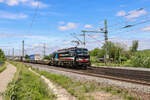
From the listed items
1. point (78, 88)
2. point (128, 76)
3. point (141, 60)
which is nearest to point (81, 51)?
point (128, 76)

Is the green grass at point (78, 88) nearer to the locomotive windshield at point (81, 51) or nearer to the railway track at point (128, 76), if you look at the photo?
the railway track at point (128, 76)

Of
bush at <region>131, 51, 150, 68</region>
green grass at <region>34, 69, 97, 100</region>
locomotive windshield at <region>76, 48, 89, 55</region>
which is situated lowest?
green grass at <region>34, 69, 97, 100</region>

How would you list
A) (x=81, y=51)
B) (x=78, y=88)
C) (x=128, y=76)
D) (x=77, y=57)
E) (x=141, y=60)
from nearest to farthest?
1. (x=78, y=88)
2. (x=128, y=76)
3. (x=77, y=57)
4. (x=81, y=51)
5. (x=141, y=60)

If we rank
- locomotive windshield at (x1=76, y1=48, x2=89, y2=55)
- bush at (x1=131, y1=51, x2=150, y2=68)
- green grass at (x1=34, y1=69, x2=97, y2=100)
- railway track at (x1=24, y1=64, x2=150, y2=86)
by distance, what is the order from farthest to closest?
1. bush at (x1=131, y1=51, x2=150, y2=68)
2. locomotive windshield at (x1=76, y1=48, x2=89, y2=55)
3. railway track at (x1=24, y1=64, x2=150, y2=86)
4. green grass at (x1=34, y1=69, x2=97, y2=100)

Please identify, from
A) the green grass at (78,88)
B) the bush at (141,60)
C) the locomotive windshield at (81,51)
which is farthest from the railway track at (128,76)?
the bush at (141,60)

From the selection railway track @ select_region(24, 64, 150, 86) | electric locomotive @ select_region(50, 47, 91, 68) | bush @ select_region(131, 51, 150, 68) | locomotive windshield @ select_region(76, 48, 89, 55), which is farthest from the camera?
bush @ select_region(131, 51, 150, 68)

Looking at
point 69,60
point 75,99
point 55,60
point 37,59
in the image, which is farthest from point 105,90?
point 37,59

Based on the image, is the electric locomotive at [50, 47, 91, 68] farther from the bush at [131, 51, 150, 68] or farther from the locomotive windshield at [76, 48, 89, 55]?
the bush at [131, 51, 150, 68]

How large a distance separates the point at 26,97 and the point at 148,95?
5157 millimetres

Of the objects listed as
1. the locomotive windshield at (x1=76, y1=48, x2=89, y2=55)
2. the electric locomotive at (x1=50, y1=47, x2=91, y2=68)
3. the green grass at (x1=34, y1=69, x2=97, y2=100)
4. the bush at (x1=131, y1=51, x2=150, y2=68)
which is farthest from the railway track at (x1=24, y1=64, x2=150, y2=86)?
the bush at (x1=131, y1=51, x2=150, y2=68)

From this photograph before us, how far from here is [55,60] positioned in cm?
3247

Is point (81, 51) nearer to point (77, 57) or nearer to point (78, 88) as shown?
point (77, 57)

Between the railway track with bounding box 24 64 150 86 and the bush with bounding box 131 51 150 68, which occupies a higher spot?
the bush with bounding box 131 51 150 68

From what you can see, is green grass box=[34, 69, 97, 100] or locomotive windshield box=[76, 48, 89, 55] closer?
green grass box=[34, 69, 97, 100]
